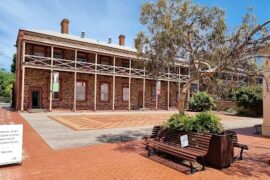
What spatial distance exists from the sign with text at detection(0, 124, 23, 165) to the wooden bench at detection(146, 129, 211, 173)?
136 inches

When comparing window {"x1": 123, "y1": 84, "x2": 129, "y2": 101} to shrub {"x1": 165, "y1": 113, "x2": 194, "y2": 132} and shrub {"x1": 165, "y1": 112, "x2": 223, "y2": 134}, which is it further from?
shrub {"x1": 165, "y1": 112, "x2": 223, "y2": 134}

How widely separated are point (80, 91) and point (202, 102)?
1389cm

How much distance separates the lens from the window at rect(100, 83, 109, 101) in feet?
79.2

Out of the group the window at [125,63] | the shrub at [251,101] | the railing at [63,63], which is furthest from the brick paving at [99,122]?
the shrub at [251,101]

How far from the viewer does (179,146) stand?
6258mm

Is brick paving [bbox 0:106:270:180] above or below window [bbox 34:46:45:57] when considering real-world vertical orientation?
below

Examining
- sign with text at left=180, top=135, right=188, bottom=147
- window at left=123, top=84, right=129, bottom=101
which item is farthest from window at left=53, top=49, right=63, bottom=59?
sign with text at left=180, top=135, right=188, bottom=147

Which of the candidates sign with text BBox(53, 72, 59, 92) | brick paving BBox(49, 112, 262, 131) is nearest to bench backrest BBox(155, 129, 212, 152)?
brick paving BBox(49, 112, 262, 131)

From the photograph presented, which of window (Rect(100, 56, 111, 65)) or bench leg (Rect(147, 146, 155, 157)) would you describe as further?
window (Rect(100, 56, 111, 65))

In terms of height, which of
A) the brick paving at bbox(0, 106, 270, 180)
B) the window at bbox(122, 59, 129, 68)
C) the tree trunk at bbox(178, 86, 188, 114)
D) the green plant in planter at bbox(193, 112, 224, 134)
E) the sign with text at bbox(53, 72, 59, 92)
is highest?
the window at bbox(122, 59, 129, 68)

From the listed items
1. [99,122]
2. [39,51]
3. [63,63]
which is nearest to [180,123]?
[99,122]

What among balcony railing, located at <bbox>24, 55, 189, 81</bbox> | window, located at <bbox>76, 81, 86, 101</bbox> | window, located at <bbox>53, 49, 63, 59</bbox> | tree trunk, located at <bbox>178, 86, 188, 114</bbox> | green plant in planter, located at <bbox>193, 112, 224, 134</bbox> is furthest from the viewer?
window, located at <bbox>76, 81, 86, 101</bbox>

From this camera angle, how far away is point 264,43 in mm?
6871

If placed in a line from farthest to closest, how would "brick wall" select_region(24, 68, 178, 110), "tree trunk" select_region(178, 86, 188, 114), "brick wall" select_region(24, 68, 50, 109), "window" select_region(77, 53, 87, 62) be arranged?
"window" select_region(77, 53, 87, 62), "brick wall" select_region(24, 68, 178, 110), "brick wall" select_region(24, 68, 50, 109), "tree trunk" select_region(178, 86, 188, 114)
